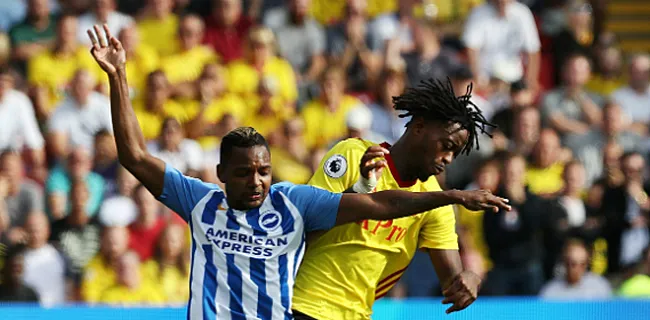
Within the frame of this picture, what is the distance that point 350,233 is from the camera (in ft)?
18.9

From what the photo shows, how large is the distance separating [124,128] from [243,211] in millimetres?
655

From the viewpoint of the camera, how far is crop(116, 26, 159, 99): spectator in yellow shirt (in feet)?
36.6

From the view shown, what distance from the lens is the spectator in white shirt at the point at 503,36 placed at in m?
12.6

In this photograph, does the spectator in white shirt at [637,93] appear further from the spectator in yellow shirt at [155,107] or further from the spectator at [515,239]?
the spectator in yellow shirt at [155,107]

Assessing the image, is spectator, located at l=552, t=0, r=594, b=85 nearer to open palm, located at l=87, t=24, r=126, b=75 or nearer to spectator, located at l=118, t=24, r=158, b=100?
spectator, located at l=118, t=24, r=158, b=100

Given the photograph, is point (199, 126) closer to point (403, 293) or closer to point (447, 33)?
point (403, 293)

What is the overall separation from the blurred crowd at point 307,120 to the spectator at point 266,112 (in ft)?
0.05

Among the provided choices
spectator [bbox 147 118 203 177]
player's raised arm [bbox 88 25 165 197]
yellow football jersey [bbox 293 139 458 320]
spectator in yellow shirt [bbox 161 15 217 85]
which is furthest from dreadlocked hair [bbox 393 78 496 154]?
spectator in yellow shirt [bbox 161 15 217 85]

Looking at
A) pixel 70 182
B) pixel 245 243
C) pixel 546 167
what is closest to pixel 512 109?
pixel 546 167

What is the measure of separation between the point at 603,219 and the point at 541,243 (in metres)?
0.76

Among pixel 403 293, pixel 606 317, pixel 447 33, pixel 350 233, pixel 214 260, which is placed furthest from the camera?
pixel 447 33

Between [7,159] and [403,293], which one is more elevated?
[7,159]

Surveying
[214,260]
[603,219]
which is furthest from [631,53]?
[214,260]

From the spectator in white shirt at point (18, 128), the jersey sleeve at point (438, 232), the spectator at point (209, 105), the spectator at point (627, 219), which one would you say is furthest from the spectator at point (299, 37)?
the jersey sleeve at point (438, 232)
